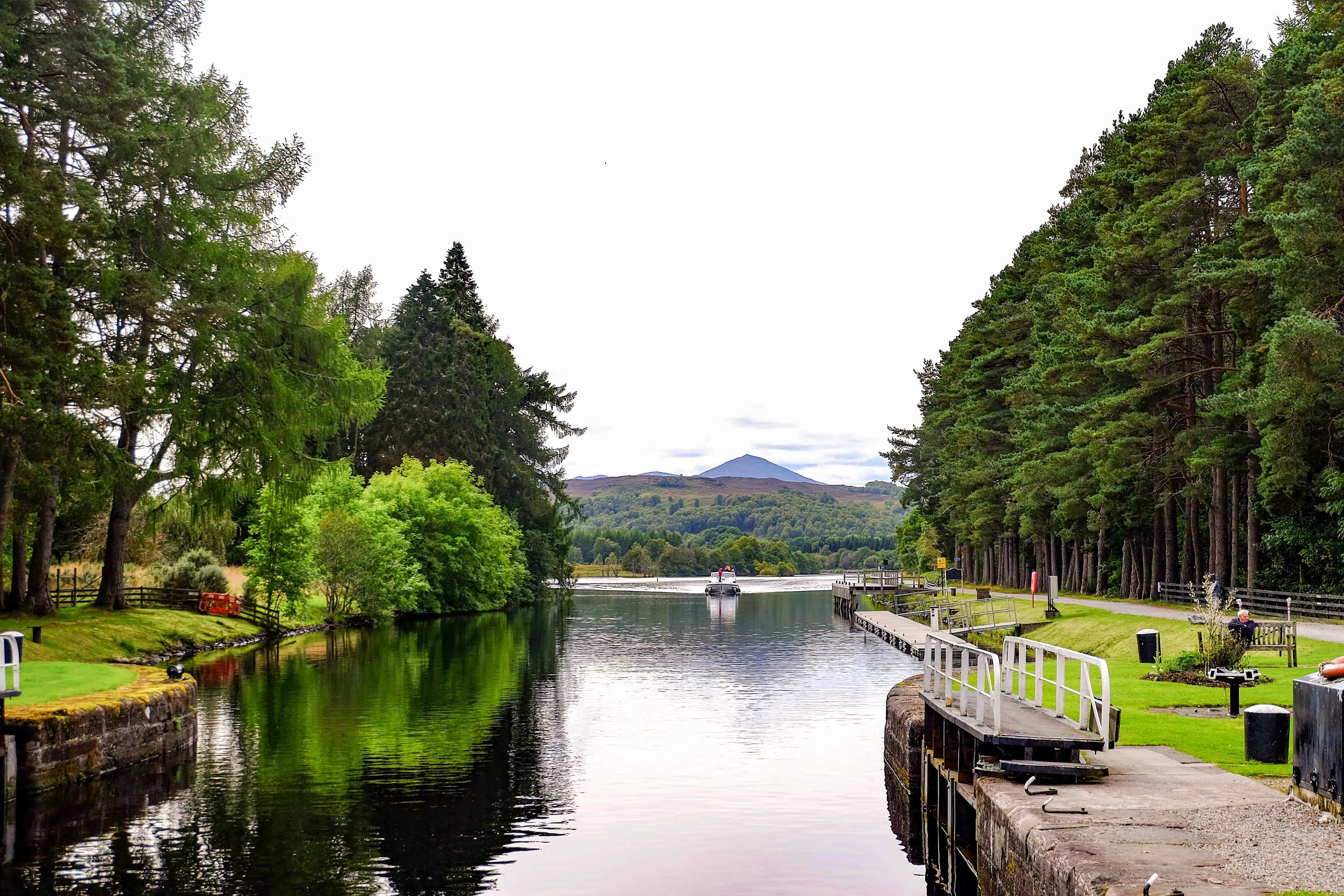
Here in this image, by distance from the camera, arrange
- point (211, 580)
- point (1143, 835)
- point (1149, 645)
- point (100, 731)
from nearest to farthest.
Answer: point (1143, 835) < point (100, 731) < point (1149, 645) < point (211, 580)

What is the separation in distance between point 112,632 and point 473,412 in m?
50.5

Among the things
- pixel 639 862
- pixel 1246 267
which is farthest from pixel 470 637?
pixel 639 862

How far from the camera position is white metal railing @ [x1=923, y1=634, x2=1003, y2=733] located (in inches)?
604

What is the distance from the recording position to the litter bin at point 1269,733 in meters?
15.0

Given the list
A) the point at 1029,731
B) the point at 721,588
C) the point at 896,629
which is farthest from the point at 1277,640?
the point at 721,588

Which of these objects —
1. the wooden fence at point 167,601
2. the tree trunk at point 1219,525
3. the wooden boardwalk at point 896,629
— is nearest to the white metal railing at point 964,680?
the wooden boardwalk at point 896,629

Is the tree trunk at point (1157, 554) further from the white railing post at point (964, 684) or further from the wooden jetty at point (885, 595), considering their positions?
the white railing post at point (964, 684)

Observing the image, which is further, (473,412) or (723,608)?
(723,608)

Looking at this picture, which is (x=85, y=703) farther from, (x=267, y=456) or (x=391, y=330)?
(x=391, y=330)

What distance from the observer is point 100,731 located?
21.4 m

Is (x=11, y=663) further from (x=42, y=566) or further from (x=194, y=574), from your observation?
(x=194, y=574)

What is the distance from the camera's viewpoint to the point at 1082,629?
4025 cm

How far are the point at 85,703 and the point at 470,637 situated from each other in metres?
35.2

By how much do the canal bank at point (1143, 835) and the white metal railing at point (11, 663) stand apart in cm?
1506
